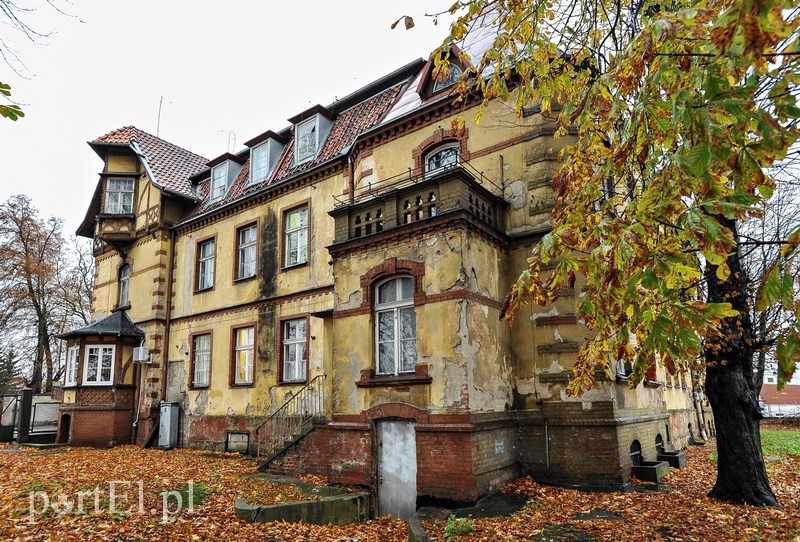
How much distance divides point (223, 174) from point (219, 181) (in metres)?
0.33

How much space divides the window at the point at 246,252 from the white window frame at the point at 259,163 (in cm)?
195

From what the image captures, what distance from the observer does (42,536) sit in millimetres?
8023

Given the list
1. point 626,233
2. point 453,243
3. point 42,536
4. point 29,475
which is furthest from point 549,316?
point 29,475

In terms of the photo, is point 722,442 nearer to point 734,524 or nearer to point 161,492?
point 734,524

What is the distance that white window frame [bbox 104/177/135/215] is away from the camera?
22719 millimetres

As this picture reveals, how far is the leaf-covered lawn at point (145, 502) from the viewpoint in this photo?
27.6ft

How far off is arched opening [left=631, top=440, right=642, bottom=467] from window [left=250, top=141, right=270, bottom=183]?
14.5 meters

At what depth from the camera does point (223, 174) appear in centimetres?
2127

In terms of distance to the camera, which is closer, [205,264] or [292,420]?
[292,420]

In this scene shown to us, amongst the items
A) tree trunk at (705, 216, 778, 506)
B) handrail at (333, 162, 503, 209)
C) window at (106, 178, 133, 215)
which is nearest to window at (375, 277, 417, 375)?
handrail at (333, 162, 503, 209)

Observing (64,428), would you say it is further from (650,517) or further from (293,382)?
(650,517)

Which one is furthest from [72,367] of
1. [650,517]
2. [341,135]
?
[650,517]

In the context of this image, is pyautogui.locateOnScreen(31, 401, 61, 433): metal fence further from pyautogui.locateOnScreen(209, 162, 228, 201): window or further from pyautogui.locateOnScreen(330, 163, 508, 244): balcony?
pyautogui.locateOnScreen(330, 163, 508, 244): balcony

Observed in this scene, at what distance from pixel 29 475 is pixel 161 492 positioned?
4.54 m
